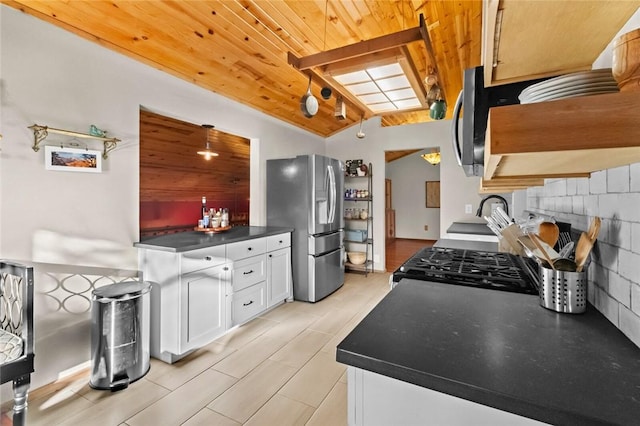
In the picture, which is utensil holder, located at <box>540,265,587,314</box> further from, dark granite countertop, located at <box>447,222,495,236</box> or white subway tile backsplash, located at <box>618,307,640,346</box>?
dark granite countertop, located at <box>447,222,495,236</box>

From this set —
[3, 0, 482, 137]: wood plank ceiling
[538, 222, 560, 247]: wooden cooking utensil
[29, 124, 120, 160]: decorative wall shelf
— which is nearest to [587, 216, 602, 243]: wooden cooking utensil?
[538, 222, 560, 247]: wooden cooking utensil

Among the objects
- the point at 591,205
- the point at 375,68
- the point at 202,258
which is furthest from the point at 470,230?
the point at 202,258

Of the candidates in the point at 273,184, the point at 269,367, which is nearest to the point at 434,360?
the point at 269,367

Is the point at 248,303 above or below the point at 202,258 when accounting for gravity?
below

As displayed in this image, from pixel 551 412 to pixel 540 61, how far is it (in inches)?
33.3

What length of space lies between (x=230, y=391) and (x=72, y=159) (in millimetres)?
1930

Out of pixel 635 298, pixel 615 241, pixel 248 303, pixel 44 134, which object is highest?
pixel 44 134

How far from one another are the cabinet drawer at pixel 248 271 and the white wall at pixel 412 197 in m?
6.63

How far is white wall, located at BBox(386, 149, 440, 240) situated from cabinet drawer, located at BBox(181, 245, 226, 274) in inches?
283

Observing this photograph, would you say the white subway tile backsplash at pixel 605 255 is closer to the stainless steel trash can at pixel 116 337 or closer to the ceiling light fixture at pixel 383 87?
the ceiling light fixture at pixel 383 87

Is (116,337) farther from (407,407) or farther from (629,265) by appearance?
(629,265)

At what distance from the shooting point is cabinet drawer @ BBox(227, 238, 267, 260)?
2.71 meters

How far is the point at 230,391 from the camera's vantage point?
75.7 inches

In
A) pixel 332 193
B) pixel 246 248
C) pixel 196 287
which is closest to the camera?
pixel 196 287
